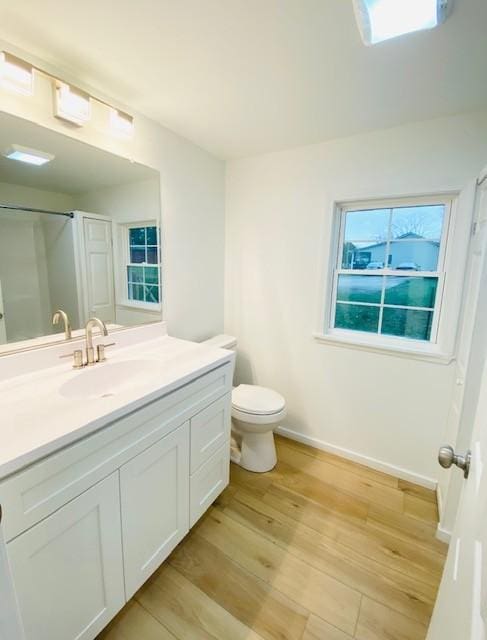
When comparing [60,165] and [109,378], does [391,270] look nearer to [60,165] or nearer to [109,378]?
[109,378]

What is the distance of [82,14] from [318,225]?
5.14 feet

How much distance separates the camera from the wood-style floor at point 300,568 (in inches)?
45.8

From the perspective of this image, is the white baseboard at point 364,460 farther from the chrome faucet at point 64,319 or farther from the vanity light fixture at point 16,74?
the vanity light fixture at point 16,74

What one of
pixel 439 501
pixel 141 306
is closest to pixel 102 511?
pixel 141 306

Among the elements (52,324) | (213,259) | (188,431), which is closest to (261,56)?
(213,259)

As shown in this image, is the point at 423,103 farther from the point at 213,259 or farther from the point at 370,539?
the point at 370,539

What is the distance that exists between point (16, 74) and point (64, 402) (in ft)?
4.22

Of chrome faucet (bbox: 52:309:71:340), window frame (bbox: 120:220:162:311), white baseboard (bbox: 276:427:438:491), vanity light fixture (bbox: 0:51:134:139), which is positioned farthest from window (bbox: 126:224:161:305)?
white baseboard (bbox: 276:427:438:491)

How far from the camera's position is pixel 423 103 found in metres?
1.50

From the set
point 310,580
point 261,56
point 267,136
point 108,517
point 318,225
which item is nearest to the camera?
point 108,517

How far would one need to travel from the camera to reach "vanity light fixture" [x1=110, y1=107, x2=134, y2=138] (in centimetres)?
148

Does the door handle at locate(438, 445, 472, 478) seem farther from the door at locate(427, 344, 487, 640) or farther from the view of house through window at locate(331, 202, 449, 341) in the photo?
the view of house through window at locate(331, 202, 449, 341)

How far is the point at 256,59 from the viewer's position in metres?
1.23

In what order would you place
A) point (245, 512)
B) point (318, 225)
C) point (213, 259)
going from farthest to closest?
1. point (213, 259)
2. point (318, 225)
3. point (245, 512)
